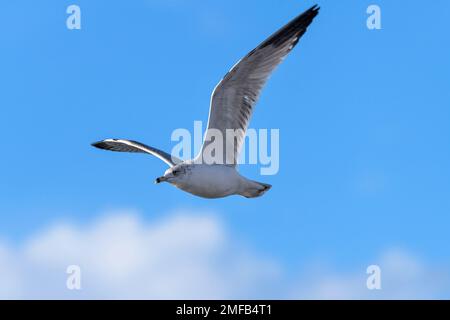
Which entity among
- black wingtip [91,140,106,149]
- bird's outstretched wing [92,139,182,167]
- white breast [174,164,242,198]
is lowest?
white breast [174,164,242,198]

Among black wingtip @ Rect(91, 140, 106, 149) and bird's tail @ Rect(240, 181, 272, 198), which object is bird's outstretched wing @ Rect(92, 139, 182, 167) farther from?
bird's tail @ Rect(240, 181, 272, 198)

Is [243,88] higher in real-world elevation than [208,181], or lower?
higher

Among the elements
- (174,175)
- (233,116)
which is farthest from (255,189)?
(174,175)

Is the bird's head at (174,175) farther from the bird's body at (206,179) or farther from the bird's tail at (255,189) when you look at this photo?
the bird's tail at (255,189)

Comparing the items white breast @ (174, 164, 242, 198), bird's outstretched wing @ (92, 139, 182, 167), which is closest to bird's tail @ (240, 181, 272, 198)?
white breast @ (174, 164, 242, 198)

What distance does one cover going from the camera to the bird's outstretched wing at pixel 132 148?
8.98m

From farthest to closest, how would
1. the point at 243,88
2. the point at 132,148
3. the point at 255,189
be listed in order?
the point at 132,148, the point at 255,189, the point at 243,88

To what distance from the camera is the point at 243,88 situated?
28.3 ft

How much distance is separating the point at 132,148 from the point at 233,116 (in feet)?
8.30

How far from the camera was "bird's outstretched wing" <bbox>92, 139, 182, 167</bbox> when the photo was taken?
8977 millimetres

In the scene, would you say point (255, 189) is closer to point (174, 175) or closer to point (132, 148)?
point (174, 175)

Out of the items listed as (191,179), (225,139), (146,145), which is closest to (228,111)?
(225,139)

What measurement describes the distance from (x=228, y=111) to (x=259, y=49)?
0.76 m
